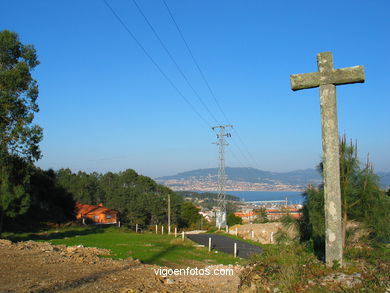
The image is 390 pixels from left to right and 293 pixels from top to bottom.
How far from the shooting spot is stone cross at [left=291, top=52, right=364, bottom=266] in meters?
6.84

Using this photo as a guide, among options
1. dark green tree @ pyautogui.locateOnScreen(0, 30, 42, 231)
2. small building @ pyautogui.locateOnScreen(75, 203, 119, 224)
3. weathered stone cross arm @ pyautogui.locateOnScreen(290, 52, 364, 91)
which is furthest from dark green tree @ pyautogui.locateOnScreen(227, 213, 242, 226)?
weathered stone cross arm @ pyautogui.locateOnScreen(290, 52, 364, 91)

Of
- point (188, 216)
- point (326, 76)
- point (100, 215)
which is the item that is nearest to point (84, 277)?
point (326, 76)

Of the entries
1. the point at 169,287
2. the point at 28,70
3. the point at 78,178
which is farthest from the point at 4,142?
the point at 78,178

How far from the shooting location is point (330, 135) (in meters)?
7.17

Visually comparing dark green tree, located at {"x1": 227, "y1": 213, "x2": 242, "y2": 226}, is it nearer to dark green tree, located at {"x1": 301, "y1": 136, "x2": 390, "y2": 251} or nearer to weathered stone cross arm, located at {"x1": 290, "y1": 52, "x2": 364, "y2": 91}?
dark green tree, located at {"x1": 301, "y1": 136, "x2": 390, "y2": 251}

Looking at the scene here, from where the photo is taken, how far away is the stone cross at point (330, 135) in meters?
6.84

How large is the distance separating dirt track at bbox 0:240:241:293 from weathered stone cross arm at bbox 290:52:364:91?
539cm

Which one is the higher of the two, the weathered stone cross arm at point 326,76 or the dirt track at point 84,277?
the weathered stone cross arm at point 326,76

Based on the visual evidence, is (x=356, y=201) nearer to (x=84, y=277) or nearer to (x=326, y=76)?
(x=326, y=76)

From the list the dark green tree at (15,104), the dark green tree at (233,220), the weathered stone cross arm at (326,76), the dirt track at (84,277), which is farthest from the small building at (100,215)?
the weathered stone cross arm at (326,76)

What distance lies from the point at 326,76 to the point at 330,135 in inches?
49.8

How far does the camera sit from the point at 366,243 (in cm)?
834

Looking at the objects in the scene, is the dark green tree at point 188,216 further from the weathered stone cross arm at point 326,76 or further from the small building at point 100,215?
the weathered stone cross arm at point 326,76

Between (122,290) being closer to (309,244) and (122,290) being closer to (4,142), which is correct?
(309,244)
